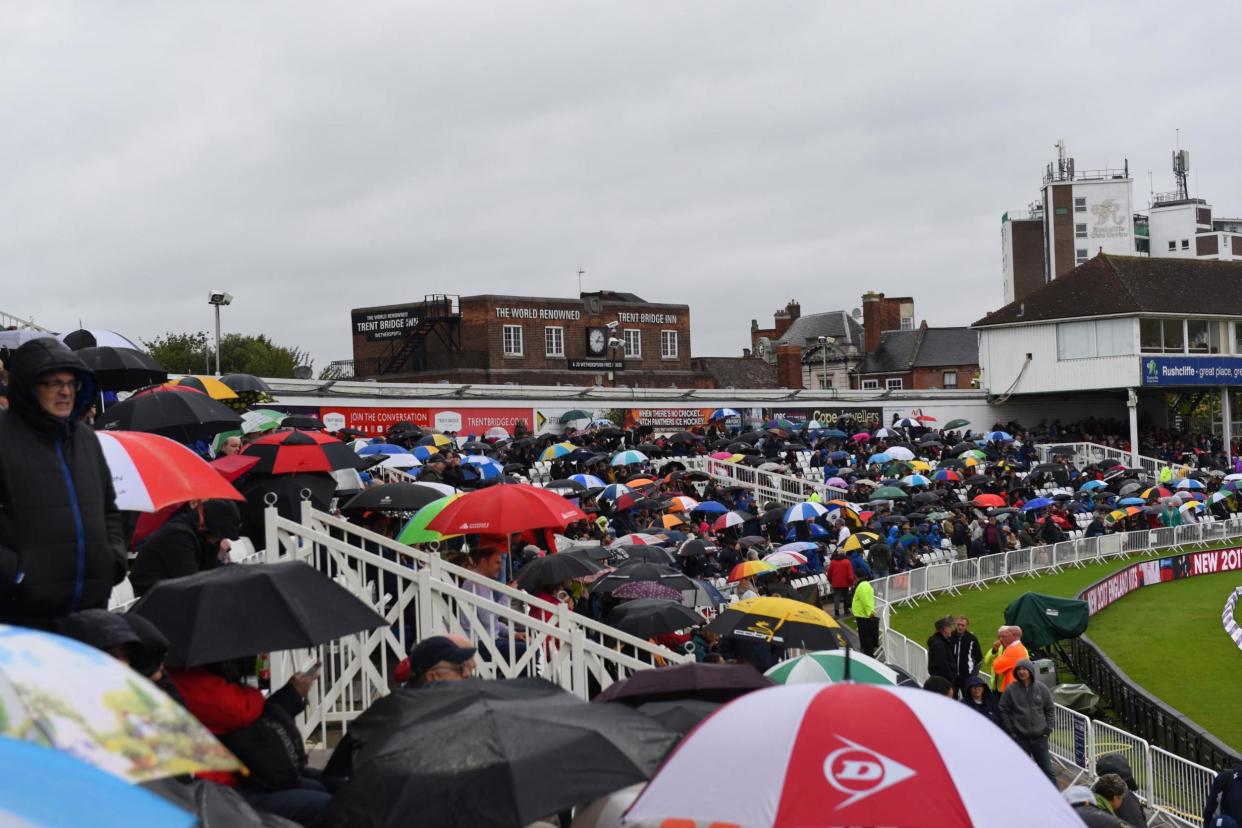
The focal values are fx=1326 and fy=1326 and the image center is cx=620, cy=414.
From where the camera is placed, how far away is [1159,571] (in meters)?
33.2

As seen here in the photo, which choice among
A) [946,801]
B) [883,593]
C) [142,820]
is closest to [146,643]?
[142,820]

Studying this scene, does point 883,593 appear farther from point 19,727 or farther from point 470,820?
point 19,727

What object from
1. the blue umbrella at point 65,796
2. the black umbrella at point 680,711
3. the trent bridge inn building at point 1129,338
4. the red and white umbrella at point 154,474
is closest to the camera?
the blue umbrella at point 65,796

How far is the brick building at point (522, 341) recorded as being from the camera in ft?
218

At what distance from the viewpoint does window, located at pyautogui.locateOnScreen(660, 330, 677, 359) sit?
73438 mm

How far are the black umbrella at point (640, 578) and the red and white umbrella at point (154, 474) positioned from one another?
544cm

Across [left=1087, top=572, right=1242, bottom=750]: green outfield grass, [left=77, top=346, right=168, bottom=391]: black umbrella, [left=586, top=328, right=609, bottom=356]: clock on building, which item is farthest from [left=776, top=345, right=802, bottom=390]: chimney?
[left=77, top=346, right=168, bottom=391]: black umbrella

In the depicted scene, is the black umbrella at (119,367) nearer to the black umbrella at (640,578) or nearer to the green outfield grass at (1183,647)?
the black umbrella at (640,578)

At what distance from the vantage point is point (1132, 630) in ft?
86.8

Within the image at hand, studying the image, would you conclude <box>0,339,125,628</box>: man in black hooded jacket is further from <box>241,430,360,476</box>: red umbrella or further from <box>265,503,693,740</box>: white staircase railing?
<box>241,430,360,476</box>: red umbrella

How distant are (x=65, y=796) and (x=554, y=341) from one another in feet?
216

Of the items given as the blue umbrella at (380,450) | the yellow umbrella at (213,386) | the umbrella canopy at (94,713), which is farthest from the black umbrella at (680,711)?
the blue umbrella at (380,450)

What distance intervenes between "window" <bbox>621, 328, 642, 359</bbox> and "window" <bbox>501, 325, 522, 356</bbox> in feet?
21.4

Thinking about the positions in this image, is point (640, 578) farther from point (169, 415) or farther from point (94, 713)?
point (94, 713)
